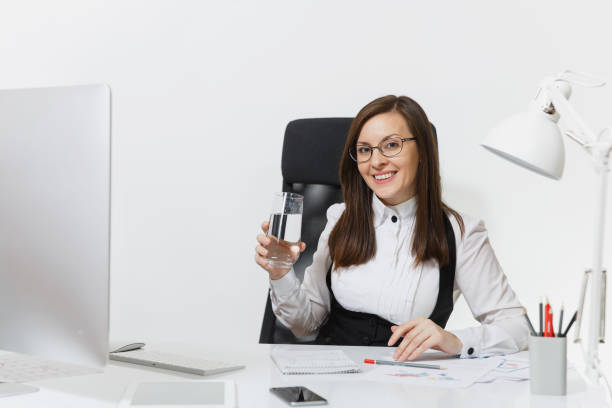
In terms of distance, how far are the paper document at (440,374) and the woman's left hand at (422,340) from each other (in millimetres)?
29

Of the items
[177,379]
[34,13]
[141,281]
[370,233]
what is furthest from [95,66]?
[177,379]

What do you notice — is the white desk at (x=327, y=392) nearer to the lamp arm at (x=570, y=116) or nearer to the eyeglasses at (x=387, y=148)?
the lamp arm at (x=570, y=116)

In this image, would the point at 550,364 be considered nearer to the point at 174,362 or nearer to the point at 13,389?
the point at 174,362

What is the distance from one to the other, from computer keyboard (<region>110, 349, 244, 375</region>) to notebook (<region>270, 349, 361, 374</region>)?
0.30ft

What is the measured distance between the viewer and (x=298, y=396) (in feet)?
2.96

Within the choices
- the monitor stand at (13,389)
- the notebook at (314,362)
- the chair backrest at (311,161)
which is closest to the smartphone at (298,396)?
the notebook at (314,362)

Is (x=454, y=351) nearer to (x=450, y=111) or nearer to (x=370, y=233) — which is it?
(x=370, y=233)

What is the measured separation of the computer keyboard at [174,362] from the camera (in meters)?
1.09

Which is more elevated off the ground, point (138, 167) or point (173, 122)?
point (173, 122)

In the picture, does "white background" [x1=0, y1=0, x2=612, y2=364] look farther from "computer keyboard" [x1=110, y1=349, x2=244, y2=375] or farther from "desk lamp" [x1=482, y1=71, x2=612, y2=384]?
"desk lamp" [x1=482, y1=71, x2=612, y2=384]

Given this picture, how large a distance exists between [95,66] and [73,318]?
6.06 ft

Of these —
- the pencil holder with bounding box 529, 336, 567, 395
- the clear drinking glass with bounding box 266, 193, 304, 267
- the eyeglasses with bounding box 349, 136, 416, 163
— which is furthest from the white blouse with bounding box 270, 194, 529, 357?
the pencil holder with bounding box 529, 336, 567, 395

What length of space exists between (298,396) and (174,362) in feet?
1.11

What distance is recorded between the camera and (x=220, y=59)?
2439mm
